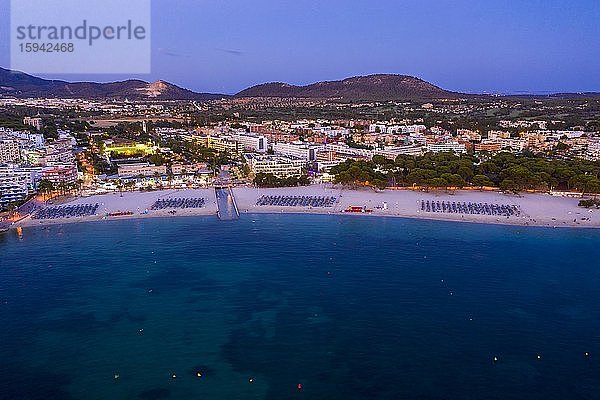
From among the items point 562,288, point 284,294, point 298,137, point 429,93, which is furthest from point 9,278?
point 429,93

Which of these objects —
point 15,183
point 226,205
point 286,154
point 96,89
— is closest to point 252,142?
point 286,154

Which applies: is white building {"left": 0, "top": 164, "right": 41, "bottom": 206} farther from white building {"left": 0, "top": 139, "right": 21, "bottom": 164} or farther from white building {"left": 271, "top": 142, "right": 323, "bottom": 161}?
white building {"left": 271, "top": 142, "right": 323, "bottom": 161}

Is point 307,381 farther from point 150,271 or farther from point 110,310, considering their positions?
point 150,271

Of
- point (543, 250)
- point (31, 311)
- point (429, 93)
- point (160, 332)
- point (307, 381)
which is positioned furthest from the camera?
point (429, 93)

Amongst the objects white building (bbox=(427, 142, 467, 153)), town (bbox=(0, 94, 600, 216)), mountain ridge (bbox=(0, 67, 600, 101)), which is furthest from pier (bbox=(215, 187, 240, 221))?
mountain ridge (bbox=(0, 67, 600, 101))

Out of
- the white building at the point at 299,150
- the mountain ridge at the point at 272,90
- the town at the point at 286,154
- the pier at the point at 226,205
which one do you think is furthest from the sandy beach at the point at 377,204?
the mountain ridge at the point at 272,90

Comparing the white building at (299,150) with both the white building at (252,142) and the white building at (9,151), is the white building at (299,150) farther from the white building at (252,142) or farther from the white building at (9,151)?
the white building at (9,151)
